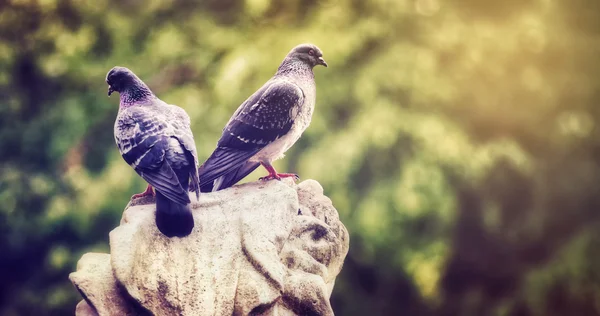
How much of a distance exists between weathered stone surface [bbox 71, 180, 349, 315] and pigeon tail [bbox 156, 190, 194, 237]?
0.04 meters

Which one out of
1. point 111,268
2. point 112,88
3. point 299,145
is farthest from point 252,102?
point 299,145

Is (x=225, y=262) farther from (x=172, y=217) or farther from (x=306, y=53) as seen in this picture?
(x=306, y=53)

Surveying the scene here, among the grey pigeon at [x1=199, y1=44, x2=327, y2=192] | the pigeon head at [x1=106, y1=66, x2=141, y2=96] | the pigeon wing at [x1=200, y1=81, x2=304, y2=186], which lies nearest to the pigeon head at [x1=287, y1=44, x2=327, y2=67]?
the grey pigeon at [x1=199, y1=44, x2=327, y2=192]

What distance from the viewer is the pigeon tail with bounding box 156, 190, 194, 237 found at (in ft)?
7.52

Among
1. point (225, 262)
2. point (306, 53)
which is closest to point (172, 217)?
point (225, 262)

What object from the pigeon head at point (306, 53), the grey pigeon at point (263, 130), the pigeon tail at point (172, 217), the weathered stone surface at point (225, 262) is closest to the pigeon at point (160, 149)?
the pigeon tail at point (172, 217)

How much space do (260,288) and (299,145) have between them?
260 centimetres

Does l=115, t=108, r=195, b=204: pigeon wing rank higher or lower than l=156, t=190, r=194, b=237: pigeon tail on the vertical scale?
higher

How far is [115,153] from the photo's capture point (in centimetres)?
462

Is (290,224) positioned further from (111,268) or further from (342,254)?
(111,268)

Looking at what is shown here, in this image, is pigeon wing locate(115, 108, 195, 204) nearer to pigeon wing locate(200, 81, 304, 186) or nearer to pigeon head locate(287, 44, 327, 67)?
pigeon wing locate(200, 81, 304, 186)

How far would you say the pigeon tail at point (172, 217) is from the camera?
2.29 m

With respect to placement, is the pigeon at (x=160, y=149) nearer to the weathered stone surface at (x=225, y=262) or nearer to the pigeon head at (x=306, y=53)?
the weathered stone surface at (x=225, y=262)

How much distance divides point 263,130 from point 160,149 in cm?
53
